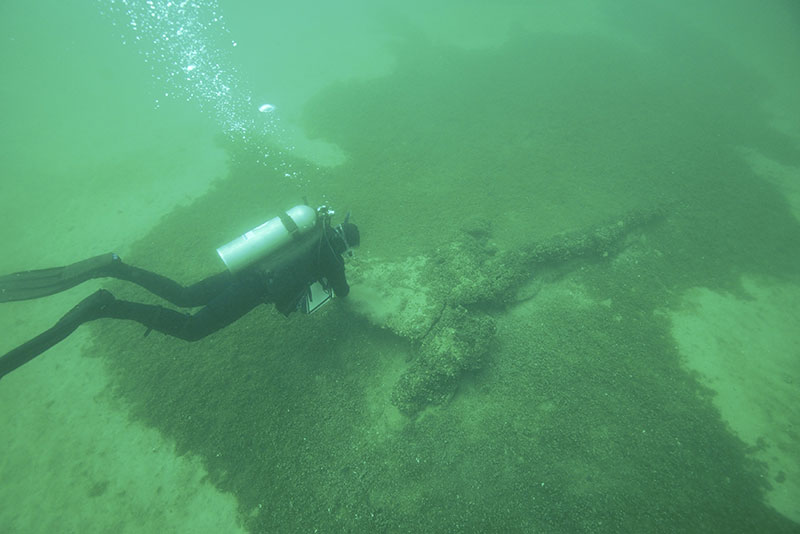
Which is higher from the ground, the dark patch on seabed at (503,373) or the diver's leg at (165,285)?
the diver's leg at (165,285)

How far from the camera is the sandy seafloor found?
3684 mm

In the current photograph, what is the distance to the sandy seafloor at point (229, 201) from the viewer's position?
368 cm

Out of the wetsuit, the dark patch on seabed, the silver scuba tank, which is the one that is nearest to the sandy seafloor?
the dark patch on seabed

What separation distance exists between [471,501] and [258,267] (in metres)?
3.14

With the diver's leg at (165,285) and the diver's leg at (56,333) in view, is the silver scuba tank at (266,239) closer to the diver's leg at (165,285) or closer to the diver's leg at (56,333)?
the diver's leg at (165,285)

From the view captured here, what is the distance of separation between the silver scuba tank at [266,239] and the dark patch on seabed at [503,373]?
1342mm

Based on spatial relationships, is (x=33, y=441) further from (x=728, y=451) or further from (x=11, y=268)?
(x=728, y=451)

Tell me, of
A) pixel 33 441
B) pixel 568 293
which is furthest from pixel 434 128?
pixel 33 441

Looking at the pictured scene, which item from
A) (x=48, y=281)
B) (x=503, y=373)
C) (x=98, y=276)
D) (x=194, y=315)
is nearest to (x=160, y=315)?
(x=194, y=315)

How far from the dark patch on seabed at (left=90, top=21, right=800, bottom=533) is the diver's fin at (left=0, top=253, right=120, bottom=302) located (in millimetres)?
1295

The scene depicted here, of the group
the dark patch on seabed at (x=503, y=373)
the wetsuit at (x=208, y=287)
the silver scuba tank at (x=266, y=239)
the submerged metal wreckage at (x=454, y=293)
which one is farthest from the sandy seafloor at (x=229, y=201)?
the silver scuba tank at (x=266, y=239)

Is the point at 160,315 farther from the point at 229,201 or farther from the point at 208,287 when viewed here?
the point at 229,201

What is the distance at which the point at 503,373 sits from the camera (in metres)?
4.02

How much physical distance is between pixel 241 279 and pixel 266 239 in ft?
1.71
